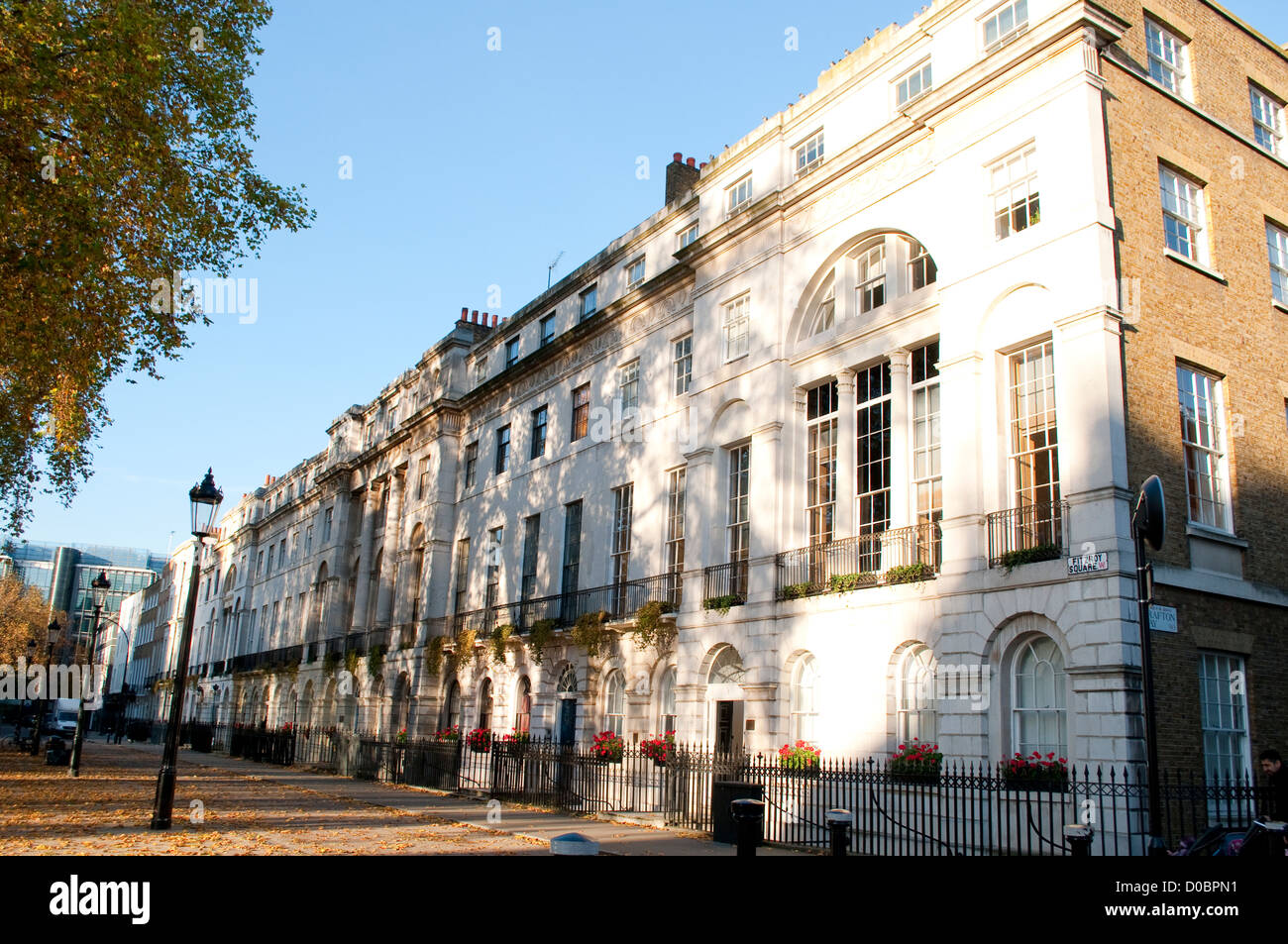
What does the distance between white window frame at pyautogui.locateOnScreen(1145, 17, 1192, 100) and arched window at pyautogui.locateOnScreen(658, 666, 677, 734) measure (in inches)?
585

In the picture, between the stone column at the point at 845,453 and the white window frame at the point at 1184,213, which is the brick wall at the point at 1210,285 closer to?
the white window frame at the point at 1184,213

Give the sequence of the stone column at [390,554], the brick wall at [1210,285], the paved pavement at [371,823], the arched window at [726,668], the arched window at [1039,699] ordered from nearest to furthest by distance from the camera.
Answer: the paved pavement at [371,823] < the arched window at [1039,699] < the brick wall at [1210,285] < the arched window at [726,668] < the stone column at [390,554]

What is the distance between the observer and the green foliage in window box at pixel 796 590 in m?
18.1

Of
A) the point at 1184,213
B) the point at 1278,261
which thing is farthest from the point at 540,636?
the point at 1278,261

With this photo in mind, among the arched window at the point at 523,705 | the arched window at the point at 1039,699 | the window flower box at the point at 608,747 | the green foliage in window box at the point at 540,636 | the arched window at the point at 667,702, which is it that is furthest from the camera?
the arched window at the point at 523,705

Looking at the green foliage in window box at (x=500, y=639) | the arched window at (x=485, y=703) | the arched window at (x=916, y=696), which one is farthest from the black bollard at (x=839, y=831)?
the arched window at (x=485, y=703)

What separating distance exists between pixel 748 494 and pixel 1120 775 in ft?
32.4

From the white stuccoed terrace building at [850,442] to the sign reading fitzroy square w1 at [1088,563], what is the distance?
63mm

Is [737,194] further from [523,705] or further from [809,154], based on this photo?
[523,705]

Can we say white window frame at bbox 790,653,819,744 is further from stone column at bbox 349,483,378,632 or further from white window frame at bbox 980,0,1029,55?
stone column at bbox 349,483,378,632

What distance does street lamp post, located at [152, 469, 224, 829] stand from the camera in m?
14.0

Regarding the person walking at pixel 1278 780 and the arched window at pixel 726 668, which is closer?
the person walking at pixel 1278 780
